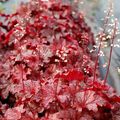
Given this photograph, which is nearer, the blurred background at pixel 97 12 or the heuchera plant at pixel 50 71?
the heuchera plant at pixel 50 71

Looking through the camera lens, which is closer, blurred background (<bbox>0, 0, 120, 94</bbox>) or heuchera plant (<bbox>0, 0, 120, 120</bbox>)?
heuchera plant (<bbox>0, 0, 120, 120</bbox>)

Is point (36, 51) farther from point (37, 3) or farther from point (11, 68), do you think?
point (37, 3)

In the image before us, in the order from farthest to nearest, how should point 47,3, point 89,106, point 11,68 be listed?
1. point 47,3
2. point 11,68
3. point 89,106

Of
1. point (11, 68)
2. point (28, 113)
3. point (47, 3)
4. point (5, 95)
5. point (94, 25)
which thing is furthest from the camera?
point (94, 25)

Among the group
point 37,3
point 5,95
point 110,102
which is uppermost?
point 37,3

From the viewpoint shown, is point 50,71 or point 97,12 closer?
point 50,71

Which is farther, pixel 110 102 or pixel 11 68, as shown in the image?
pixel 11 68

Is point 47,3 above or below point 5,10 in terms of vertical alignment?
above

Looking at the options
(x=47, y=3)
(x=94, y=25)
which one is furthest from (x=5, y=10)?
(x=94, y=25)
